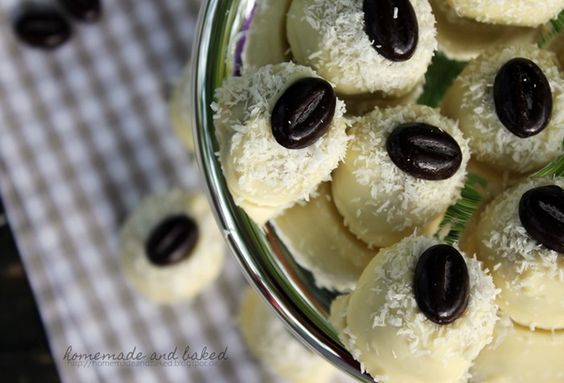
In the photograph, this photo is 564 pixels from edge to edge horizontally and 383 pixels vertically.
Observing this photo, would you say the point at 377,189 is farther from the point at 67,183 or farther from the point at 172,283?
the point at 67,183

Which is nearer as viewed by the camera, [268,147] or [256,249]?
[268,147]

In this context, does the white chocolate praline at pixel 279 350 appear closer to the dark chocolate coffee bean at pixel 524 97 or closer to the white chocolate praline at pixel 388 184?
the white chocolate praline at pixel 388 184

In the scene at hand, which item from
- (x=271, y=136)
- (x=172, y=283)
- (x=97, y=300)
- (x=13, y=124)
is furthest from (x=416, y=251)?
(x=13, y=124)

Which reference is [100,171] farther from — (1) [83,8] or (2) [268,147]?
(2) [268,147]

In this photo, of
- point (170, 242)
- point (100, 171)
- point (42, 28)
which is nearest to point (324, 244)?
point (170, 242)

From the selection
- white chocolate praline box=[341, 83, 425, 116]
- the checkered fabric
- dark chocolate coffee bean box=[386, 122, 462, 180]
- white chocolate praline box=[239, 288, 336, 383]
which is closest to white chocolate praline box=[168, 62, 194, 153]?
the checkered fabric

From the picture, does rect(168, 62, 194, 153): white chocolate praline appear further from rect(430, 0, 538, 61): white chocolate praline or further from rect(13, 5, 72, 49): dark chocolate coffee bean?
rect(430, 0, 538, 61): white chocolate praline
